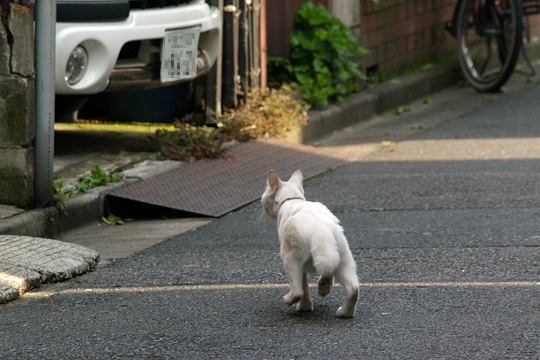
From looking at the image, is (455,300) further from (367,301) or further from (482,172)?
(482,172)

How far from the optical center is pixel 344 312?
4.64 m

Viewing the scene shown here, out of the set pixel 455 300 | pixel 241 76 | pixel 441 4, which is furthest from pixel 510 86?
pixel 455 300

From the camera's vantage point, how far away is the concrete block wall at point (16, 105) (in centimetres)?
612

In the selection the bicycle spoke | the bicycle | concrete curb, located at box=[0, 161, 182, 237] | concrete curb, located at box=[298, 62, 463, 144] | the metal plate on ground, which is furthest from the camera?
the bicycle spoke

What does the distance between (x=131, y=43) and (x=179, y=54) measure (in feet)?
1.00

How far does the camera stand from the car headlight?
7.28 m

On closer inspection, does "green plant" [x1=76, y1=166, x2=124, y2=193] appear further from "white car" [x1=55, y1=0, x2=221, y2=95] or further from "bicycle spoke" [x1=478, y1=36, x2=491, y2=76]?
"bicycle spoke" [x1=478, y1=36, x2=491, y2=76]

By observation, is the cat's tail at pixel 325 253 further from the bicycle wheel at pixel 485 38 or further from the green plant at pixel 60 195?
the bicycle wheel at pixel 485 38

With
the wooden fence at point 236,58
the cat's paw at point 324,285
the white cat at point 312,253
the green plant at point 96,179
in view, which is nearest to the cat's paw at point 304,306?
the white cat at point 312,253

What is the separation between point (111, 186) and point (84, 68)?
78 centimetres

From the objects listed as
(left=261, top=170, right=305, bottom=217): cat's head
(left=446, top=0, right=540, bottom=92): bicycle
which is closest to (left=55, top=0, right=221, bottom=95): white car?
(left=261, top=170, right=305, bottom=217): cat's head

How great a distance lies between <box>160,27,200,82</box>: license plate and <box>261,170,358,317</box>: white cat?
128 inches

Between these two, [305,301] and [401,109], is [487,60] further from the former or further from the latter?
[305,301]

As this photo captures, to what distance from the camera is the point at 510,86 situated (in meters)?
12.1
